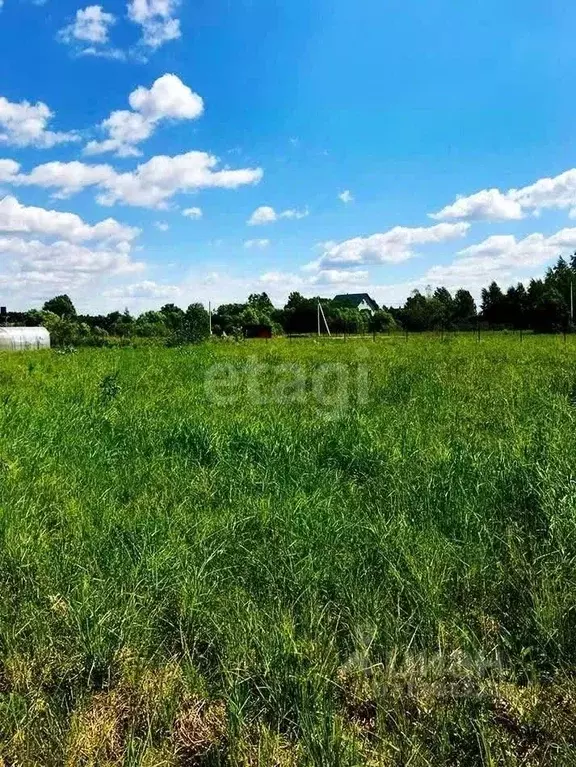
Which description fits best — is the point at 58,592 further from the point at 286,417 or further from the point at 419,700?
the point at 286,417

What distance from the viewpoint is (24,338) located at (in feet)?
119

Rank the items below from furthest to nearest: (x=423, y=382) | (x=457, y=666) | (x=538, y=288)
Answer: (x=538, y=288) → (x=423, y=382) → (x=457, y=666)

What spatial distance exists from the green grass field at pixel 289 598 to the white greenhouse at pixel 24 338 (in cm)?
3279

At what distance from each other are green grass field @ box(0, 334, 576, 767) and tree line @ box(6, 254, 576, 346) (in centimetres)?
3079

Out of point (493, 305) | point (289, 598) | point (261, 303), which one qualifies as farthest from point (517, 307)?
point (289, 598)

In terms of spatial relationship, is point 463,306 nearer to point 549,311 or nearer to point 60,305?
point 549,311

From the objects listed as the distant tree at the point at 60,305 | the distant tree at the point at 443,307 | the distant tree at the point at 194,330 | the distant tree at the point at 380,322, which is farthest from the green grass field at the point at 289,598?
the distant tree at the point at 60,305

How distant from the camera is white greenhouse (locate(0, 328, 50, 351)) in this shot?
34.6 m

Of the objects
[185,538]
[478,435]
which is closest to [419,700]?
[185,538]

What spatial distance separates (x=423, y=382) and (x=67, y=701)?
7.30 metres

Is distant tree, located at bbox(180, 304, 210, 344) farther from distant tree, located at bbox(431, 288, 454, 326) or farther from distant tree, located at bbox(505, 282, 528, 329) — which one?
distant tree, located at bbox(505, 282, 528, 329)

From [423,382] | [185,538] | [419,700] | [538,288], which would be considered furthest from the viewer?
[538,288]

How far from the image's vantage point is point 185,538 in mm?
3049

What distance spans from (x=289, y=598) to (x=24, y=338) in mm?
38038
